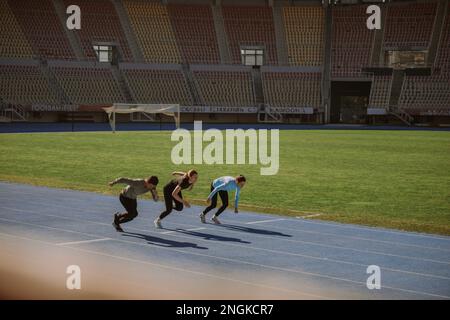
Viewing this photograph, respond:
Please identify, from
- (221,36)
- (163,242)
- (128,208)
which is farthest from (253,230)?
(221,36)

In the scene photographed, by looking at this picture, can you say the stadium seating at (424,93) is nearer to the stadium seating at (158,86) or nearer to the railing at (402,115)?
the railing at (402,115)

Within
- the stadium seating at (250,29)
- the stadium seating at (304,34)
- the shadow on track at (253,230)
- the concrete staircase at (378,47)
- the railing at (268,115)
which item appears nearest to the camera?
the shadow on track at (253,230)

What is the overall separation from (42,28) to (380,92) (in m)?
36.3

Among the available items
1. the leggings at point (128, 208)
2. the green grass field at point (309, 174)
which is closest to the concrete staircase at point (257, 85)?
the green grass field at point (309, 174)

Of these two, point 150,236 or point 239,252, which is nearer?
point 239,252

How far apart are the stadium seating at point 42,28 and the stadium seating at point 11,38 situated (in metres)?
0.55

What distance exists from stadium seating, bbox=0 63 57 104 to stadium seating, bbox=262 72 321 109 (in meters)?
23.3

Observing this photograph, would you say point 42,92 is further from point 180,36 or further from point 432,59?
point 432,59

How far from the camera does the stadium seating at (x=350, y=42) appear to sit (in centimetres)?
7225

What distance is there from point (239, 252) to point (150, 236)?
2094 millimetres

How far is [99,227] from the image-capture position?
511 inches
